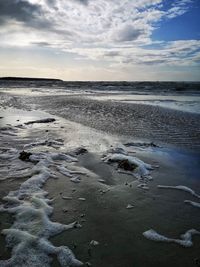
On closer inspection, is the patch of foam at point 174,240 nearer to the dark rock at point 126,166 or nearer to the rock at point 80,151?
the dark rock at point 126,166

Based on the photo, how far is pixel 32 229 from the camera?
4.00 meters

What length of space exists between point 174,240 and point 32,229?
2083 millimetres

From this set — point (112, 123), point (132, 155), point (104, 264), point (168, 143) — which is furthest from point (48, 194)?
point (112, 123)

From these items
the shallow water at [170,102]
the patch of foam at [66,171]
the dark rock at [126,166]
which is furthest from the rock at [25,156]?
the shallow water at [170,102]

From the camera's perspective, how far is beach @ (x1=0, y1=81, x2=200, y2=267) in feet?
11.6

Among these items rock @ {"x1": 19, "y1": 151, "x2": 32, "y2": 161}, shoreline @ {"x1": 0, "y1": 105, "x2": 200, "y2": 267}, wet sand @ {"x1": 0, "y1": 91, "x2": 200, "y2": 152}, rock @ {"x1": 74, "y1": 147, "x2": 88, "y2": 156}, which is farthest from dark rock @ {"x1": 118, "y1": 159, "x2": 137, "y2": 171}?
wet sand @ {"x1": 0, "y1": 91, "x2": 200, "y2": 152}

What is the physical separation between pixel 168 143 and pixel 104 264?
260 inches

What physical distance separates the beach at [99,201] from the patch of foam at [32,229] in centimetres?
1

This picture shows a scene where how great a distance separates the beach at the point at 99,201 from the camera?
11.6 feet

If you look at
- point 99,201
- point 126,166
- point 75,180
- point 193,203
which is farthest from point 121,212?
point 126,166

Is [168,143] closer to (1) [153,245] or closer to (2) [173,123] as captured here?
(2) [173,123]

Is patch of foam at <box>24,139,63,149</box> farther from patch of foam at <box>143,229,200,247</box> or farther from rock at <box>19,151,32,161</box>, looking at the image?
patch of foam at <box>143,229,200,247</box>

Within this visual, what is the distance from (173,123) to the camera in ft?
42.3

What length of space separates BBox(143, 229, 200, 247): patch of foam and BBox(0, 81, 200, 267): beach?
0.01m
